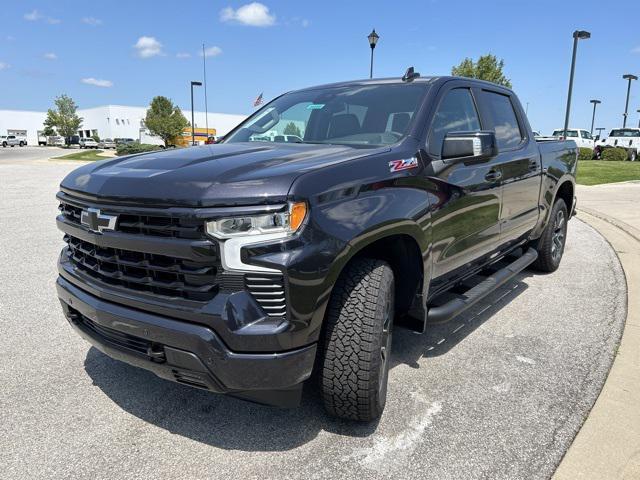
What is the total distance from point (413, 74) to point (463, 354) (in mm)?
2045

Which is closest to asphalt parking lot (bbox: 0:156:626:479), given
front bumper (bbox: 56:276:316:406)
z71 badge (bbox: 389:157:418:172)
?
front bumper (bbox: 56:276:316:406)

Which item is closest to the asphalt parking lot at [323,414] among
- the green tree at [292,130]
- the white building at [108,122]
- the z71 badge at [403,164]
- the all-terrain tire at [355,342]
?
the all-terrain tire at [355,342]

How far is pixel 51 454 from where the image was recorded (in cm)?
232

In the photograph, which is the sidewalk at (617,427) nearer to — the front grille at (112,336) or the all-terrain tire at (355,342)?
the all-terrain tire at (355,342)

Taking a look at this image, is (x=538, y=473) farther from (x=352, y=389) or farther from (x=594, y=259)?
(x=594, y=259)

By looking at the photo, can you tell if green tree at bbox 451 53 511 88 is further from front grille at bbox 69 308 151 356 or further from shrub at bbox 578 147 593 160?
front grille at bbox 69 308 151 356

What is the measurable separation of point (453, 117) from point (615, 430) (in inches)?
84.7

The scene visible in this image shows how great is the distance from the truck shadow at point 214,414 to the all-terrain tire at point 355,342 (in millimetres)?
253

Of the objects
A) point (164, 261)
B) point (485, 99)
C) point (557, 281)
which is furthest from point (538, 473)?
point (557, 281)

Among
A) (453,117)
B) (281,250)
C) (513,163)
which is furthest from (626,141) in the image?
(281,250)

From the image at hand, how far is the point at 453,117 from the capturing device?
3.43m

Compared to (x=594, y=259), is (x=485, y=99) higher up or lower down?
higher up

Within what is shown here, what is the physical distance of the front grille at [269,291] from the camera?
6.57 feet

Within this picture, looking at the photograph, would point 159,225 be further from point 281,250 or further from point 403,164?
point 403,164
